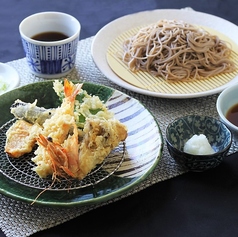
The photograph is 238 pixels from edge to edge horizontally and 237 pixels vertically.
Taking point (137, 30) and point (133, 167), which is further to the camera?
point (137, 30)

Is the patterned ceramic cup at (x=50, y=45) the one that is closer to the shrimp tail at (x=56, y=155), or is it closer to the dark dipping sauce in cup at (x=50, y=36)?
the dark dipping sauce in cup at (x=50, y=36)

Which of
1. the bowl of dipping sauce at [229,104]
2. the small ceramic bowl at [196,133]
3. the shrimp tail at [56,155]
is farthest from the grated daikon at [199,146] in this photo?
the shrimp tail at [56,155]

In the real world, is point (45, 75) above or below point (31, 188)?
below

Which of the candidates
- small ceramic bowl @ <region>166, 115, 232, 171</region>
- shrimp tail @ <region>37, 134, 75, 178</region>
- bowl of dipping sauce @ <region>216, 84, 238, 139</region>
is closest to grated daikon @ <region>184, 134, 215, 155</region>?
small ceramic bowl @ <region>166, 115, 232, 171</region>

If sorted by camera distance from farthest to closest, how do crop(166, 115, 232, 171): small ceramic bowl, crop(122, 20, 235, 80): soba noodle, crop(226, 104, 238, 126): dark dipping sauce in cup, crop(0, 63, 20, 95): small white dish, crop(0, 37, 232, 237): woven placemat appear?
crop(122, 20, 235, 80): soba noodle
crop(0, 63, 20, 95): small white dish
crop(226, 104, 238, 126): dark dipping sauce in cup
crop(166, 115, 232, 171): small ceramic bowl
crop(0, 37, 232, 237): woven placemat

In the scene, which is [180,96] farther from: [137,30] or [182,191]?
[137,30]

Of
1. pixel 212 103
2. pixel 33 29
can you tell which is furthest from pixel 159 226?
pixel 33 29

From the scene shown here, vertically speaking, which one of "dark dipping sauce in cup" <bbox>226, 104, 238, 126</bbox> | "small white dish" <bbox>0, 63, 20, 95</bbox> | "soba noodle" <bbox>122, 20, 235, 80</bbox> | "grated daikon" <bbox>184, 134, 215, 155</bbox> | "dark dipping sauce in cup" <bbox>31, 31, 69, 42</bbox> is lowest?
"small white dish" <bbox>0, 63, 20, 95</bbox>

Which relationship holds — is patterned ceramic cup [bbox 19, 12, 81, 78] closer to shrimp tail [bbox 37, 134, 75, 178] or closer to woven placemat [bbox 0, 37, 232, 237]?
woven placemat [bbox 0, 37, 232, 237]
